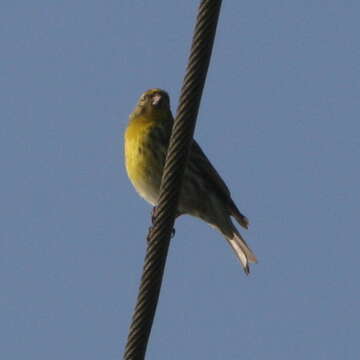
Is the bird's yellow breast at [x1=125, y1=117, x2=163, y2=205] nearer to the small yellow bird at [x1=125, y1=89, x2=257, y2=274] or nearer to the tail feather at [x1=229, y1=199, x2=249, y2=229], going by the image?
the small yellow bird at [x1=125, y1=89, x2=257, y2=274]

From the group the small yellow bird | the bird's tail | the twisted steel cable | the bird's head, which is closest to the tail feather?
the small yellow bird

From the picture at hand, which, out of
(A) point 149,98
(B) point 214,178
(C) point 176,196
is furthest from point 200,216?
(C) point 176,196

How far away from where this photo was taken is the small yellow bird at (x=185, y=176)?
8367mm

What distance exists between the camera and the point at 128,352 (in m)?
4.11

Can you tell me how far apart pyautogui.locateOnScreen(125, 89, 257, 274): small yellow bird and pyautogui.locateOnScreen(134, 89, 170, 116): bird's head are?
0.07 meters

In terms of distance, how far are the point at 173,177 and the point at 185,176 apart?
13.7 ft

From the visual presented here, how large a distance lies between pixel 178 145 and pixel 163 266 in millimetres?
505

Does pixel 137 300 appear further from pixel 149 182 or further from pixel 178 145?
pixel 149 182

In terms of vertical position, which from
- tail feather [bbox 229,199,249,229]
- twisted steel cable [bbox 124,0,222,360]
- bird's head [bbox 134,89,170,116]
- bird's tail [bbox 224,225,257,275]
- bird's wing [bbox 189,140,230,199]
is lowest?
twisted steel cable [bbox 124,0,222,360]

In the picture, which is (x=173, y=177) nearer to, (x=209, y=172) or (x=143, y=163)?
(x=143, y=163)

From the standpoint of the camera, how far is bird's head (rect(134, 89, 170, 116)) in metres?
8.98

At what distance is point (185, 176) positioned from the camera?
8.44 metres

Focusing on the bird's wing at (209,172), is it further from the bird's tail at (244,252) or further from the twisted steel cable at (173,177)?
the twisted steel cable at (173,177)

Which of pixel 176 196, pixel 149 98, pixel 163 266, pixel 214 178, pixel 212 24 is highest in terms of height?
pixel 149 98
